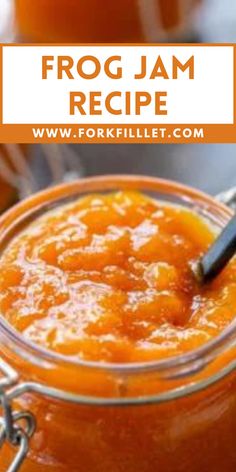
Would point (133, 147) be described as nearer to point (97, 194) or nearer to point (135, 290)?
point (97, 194)

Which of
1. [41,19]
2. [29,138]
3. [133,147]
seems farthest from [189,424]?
[41,19]

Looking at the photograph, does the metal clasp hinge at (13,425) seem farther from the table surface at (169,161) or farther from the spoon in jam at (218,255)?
the table surface at (169,161)

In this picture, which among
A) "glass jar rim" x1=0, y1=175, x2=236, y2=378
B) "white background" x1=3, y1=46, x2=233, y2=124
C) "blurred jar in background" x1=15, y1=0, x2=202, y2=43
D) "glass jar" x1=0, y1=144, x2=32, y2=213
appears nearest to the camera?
"glass jar rim" x1=0, y1=175, x2=236, y2=378

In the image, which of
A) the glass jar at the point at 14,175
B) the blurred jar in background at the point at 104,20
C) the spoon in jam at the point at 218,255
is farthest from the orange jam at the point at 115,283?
the blurred jar in background at the point at 104,20

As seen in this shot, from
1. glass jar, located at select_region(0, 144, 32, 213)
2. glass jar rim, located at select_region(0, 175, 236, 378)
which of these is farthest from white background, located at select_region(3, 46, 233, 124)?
glass jar, located at select_region(0, 144, 32, 213)

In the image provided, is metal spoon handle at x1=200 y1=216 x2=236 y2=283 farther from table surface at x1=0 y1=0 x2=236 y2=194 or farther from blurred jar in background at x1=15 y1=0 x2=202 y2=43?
blurred jar in background at x1=15 y1=0 x2=202 y2=43

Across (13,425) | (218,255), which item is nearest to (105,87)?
(218,255)

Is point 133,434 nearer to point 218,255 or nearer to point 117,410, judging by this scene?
point 117,410
